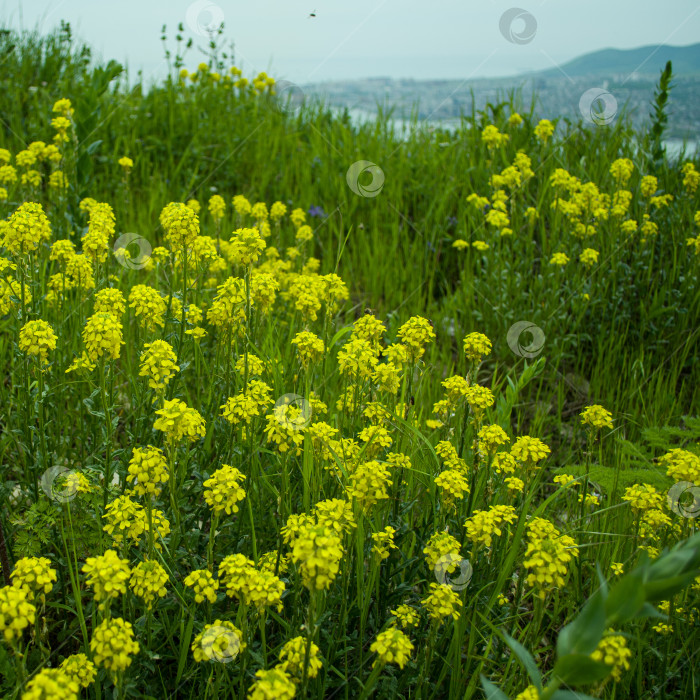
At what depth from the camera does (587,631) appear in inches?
41.3

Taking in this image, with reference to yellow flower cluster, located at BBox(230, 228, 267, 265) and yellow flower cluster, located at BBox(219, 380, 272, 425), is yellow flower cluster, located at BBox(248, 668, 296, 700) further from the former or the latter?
yellow flower cluster, located at BBox(230, 228, 267, 265)

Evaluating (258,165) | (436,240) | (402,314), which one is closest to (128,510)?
(402,314)

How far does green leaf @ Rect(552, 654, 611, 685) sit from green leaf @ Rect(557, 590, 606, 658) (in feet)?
0.05

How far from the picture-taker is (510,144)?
566 centimetres

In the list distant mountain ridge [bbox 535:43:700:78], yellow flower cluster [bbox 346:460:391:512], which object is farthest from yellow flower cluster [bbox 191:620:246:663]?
distant mountain ridge [bbox 535:43:700:78]

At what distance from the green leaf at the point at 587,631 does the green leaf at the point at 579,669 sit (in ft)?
0.05

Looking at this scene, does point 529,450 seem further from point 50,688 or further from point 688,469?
point 50,688

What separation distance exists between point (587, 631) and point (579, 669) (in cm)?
7

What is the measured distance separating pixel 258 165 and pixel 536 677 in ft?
17.5

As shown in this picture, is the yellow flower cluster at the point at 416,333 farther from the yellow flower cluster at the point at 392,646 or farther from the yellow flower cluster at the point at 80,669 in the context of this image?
the yellow flower cluster at the point at 80,669

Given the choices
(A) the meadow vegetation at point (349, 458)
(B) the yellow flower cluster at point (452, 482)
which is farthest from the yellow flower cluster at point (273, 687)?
(B) the yellow flower cluster at point (452, 482)

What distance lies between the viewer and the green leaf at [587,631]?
1.02 meters

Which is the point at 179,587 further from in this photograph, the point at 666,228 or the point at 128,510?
the point at 666,228

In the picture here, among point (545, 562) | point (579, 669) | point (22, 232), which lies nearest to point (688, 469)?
point (545, 562)
